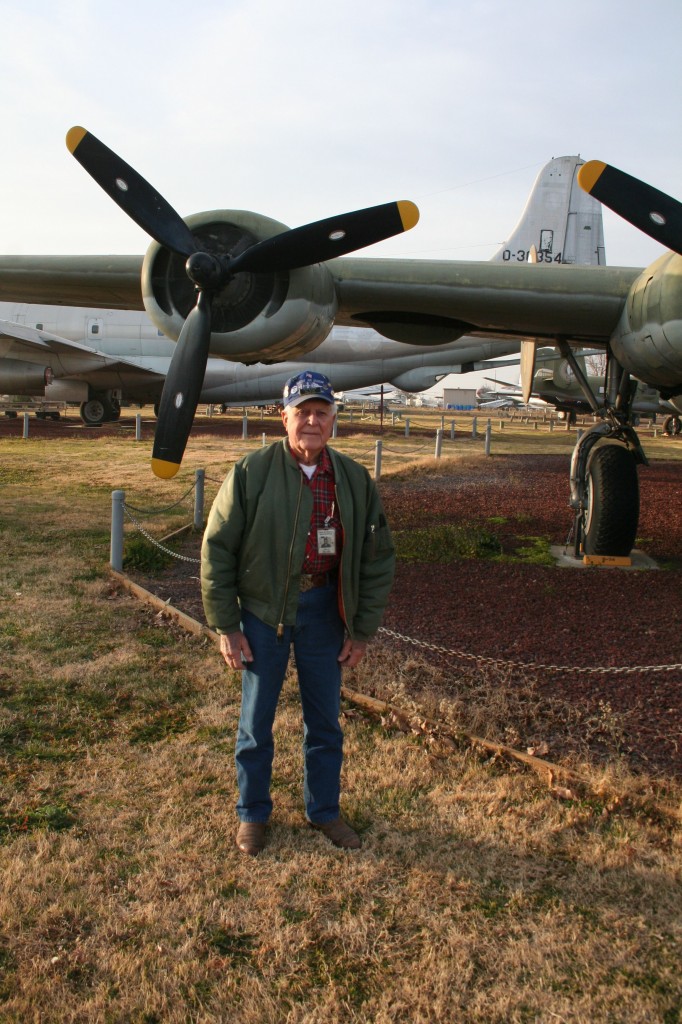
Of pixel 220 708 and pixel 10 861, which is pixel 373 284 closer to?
pixel 220 708

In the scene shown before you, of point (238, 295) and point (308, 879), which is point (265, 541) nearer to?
point (308, 879)

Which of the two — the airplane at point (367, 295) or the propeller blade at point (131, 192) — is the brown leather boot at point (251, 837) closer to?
the airplane at point (367, 295)

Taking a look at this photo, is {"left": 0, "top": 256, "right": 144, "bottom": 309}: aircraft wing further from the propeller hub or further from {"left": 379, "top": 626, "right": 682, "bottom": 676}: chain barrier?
{"left": 379, "top": 626, "right": 682, "bottom": 676}: chain barrier

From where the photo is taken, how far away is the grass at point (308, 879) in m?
2.24

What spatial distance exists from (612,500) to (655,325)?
6.69ft

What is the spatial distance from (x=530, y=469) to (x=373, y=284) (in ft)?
35.7

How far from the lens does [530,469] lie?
56.3ft

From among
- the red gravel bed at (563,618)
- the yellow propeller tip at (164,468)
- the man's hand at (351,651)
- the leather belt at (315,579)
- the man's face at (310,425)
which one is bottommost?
the red gravel bed at (563,618)

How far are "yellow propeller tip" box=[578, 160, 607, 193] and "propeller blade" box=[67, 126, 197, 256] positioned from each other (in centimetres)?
315

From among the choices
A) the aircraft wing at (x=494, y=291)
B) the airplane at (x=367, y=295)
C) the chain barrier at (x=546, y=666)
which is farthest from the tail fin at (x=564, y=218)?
the chain barrier at (x=546, y=666)

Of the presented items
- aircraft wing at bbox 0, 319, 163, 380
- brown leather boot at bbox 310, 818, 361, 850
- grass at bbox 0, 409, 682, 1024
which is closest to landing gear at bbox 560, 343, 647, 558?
grass at bbox 0, 409, 682, 1024

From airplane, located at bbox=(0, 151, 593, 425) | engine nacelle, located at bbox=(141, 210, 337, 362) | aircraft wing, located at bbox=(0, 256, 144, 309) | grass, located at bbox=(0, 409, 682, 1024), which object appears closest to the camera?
grass, located at bbox=(0, 409, 682, 1024)

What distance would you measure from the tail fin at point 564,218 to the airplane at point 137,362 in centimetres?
519

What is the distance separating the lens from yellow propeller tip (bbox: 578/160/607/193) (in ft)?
17.5
